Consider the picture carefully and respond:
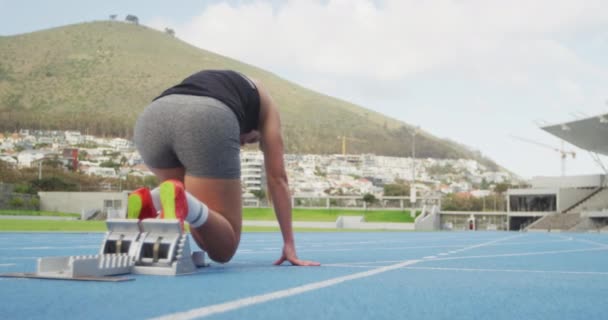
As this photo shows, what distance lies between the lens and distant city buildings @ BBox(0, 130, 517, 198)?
408ft

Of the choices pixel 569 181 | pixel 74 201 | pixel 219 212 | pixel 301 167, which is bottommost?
pixel 74 201

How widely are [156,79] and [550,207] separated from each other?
10642 cm

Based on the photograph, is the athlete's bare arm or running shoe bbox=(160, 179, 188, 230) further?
the athlete's bare arm

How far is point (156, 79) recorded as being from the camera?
15188 cm

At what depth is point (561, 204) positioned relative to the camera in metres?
63.4

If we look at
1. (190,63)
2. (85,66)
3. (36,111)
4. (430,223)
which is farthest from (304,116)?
(430,223)

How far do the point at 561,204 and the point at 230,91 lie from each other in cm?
6451

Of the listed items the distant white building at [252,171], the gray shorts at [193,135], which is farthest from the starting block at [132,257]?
the distant white building at [252,171]

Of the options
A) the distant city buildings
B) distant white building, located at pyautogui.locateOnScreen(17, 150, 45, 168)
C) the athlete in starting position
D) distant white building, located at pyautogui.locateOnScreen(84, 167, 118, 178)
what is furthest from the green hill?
the athlete in starting position

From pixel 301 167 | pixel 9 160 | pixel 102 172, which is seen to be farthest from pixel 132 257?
pixel 301 167

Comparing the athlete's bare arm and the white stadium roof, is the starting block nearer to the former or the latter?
the athlete's bare arm

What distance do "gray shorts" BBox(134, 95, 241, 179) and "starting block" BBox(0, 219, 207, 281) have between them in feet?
1.48

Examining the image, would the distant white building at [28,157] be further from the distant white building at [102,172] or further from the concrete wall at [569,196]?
the concrete wall at [569,196]

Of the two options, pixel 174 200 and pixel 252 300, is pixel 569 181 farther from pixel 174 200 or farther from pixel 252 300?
pixel 252 300
